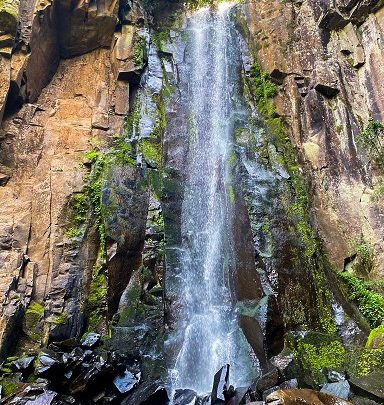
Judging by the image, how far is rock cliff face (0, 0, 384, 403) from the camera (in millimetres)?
11047

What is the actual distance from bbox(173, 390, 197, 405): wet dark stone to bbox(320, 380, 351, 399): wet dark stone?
2.93 metres

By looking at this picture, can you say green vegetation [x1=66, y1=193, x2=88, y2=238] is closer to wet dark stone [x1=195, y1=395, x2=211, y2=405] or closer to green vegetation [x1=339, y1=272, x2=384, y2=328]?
wet dark stone [x1=195, y1=395, x2=211, y2=405]

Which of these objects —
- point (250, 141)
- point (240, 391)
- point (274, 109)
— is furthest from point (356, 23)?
point (240, 391)

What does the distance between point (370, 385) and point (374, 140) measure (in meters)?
9.05

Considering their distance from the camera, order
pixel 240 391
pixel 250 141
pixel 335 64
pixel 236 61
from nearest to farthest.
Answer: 1. pixel 240 391
2. pixel 250 141
3. pixel 335 64
4. pixel 236 61

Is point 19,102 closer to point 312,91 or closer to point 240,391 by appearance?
point 312,91

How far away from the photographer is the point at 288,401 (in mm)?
6410

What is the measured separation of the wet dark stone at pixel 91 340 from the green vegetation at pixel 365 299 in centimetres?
759

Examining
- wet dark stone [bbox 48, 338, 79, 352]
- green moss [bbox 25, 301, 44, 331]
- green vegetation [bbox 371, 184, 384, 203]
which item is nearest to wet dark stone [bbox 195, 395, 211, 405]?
wet dark stone [bbox 48, 338, 79, 352]

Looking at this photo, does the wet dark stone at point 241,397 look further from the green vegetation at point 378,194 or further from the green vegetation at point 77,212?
the green vegetation at point 378,194

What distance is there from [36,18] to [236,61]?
9.24 meters

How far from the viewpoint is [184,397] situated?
29.5 ft

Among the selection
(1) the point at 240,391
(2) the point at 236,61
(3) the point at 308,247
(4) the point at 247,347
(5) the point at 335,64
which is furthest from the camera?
(2) the point at 236,61

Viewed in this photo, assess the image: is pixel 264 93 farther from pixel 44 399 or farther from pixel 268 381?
pixel 44 399
